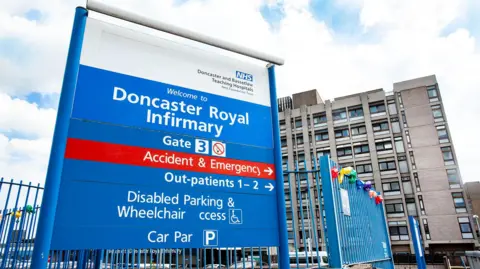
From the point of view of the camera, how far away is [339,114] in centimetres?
4450

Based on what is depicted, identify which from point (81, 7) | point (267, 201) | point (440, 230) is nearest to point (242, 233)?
point (267, 201)

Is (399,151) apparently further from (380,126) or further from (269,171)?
(269,171)

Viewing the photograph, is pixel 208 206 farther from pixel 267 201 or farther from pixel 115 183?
pixel 115 183

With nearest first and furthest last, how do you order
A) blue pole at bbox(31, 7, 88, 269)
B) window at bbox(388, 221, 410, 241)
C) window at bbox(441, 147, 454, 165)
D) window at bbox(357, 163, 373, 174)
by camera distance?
blue pole at bbox(31, 7, 88, 269) → window at bbox(388, 221, 410, 241) → window at bbox(441, 147, 454, 165) → window at bbox(357, 163, 373, 174)

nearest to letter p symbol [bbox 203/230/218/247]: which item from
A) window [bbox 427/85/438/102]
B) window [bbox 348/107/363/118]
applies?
window [bbox 348/107/363/118]

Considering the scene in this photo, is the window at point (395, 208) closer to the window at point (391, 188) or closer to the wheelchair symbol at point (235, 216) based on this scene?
the window at point (391, 188)

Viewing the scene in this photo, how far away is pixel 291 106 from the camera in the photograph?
176 ft

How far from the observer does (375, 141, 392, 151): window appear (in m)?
40.1

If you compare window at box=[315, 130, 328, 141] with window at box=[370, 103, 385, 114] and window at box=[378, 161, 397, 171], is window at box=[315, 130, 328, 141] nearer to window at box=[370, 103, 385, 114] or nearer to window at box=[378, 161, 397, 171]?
window at box=[370, 103, 385, 114]

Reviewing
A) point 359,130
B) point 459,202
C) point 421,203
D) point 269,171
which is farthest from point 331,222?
point 359,130

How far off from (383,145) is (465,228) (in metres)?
12.5

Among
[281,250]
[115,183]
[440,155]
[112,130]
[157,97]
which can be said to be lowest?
[281,250]

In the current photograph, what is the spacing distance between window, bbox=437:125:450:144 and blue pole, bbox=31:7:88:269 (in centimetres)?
4297

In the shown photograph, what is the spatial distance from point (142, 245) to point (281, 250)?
1.31 m
